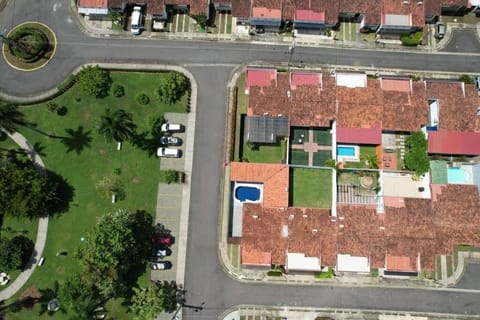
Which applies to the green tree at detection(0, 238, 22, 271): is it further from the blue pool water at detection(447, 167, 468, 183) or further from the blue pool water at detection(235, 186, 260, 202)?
the blue pool water at detection(447, 167, 468, 183)

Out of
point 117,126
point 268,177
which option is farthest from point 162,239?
point 268,177

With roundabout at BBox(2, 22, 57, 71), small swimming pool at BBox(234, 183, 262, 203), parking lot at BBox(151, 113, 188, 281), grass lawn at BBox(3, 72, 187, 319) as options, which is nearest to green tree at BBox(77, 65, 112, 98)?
grass lawn at BBox(3, 72, 187, 319)

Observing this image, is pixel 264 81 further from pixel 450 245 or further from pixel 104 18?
pixel 450 245

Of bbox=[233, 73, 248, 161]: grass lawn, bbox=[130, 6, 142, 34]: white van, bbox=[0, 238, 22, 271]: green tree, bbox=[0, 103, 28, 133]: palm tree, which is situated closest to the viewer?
bbox=[0, 238, 22, 271]: green tree

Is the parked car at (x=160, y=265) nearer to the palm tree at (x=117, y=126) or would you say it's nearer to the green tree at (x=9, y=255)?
the green tree at (x=9, y=255)

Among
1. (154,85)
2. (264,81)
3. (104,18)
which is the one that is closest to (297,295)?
(264,81)

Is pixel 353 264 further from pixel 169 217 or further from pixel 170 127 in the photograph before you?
pixel 170 127
